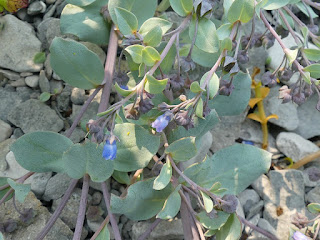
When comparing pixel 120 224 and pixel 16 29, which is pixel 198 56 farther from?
pixel 16 29

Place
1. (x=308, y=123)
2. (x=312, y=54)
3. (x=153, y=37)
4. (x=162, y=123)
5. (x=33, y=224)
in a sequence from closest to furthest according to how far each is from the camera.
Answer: (x=162, y=123), (x=153, y=37), (x=312, y=54), (x=33, y=224), (x=308, y=123)

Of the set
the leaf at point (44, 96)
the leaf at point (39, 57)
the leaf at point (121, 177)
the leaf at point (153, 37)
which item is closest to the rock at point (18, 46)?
the leaf at point (39, 57)

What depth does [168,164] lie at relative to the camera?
1245 millimetres

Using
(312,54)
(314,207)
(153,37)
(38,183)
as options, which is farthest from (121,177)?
(312,54)

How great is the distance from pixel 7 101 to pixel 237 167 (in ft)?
2.90

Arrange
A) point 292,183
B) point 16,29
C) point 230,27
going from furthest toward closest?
point 16,29, point 292,183, point 230,27

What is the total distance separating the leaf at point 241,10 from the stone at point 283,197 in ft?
2.09

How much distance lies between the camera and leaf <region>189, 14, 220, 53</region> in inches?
51.5

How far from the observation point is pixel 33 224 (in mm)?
1468

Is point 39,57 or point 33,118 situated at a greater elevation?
point 39,57

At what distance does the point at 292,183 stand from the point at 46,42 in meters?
1.09

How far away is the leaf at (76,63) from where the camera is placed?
1.41 metres

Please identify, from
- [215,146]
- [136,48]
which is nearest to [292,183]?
[215,146]

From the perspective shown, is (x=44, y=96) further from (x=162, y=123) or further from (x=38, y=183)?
(x=162, y=123)
